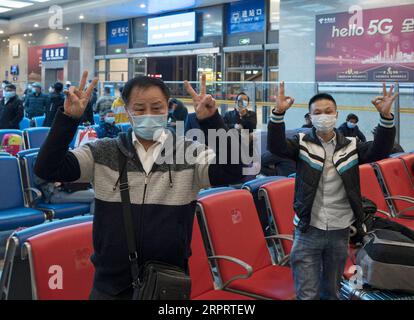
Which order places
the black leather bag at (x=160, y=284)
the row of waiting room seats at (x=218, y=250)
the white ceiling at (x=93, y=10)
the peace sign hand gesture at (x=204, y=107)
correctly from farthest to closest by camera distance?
1. the white ceiling at (x=93, y=10)
2. the row of waiting room seats at (x=218, y=250)
3. the peace sign hand gesture at (x=204, y=107)
4. the black leather bag at (x=160, y=284)

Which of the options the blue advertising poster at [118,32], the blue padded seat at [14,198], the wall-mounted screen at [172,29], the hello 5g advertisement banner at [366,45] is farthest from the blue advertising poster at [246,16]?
the blue padded seat at [14,198]

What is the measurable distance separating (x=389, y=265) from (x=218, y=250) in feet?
3.00

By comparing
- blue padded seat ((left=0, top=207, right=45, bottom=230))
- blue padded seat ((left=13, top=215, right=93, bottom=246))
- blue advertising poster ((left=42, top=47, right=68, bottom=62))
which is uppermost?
blue advertising poster ((left=42, top=47, right=68, bottom=62))

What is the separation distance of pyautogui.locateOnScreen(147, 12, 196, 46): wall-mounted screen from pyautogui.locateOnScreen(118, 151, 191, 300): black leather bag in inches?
601

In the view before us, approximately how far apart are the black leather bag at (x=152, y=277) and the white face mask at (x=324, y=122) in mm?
1355

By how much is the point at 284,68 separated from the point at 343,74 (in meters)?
1.81

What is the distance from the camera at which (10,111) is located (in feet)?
27.2

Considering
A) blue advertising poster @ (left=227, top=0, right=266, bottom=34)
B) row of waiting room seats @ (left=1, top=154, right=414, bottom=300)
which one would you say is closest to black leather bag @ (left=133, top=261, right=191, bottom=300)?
row of waiting room seats @ (left=1, top=154, right=414, bottom=300)

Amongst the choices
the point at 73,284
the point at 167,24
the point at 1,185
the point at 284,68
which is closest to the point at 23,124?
the point at 1,185

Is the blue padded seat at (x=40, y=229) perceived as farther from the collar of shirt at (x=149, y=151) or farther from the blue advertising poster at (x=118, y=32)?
the blue advertising poster at (x=118, y=32)

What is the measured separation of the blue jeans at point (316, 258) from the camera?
2543mm

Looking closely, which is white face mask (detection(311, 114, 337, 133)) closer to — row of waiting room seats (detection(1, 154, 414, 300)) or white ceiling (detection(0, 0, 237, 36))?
row of waiting room seats (detection(1, 154, 414, 300))

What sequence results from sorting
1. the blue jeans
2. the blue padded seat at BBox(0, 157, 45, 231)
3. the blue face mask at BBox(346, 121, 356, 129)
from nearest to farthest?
the blue jeans < the blue padded seat at BBox(0, 157, 45, 231) < the blue face mask at BBox(346, 121, 356, 129)

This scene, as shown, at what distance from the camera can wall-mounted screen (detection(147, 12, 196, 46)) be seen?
16406 mm
